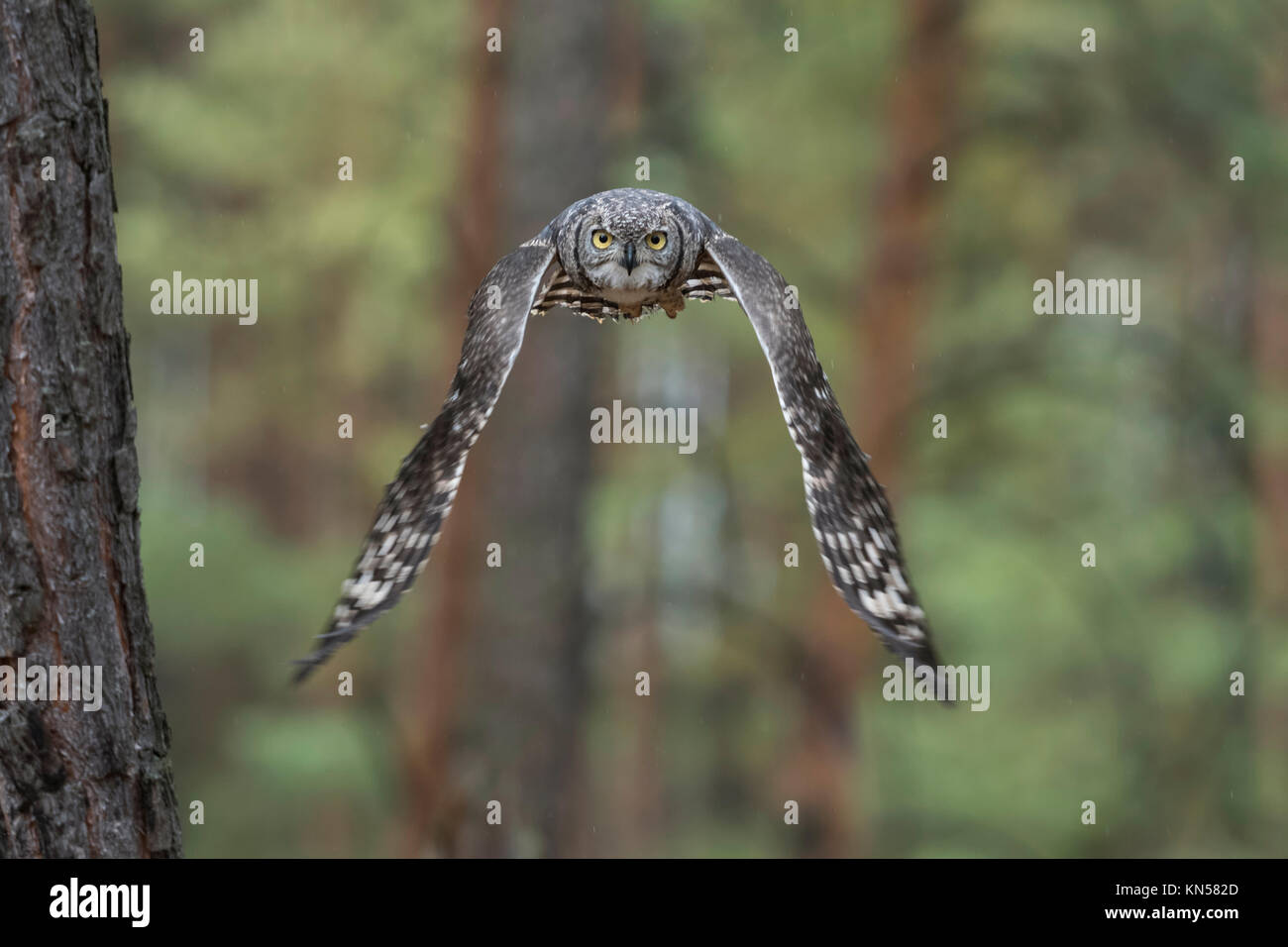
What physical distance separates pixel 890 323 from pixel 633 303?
9114 mm

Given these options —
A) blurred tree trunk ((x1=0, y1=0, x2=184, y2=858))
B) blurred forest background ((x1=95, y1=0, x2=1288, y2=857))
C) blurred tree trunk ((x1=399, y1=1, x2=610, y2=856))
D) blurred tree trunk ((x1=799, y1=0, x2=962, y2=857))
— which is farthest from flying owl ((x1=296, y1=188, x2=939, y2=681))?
blurred tree trunk ((x1=799, y1=0, x2=962, y2=857))

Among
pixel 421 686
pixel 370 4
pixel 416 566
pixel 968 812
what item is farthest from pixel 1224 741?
pixel 416 566

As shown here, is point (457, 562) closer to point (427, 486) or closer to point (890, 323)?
point (890, 323)

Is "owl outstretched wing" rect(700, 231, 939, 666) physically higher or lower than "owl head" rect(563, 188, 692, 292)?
lower

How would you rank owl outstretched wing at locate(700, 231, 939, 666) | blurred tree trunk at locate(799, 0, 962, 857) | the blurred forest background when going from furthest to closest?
1. blurred tree trunk at locate(799, 0, 962, 857)
2. the blurred forest background
3. owl outstretched wing at locate(700, 231, 939, 666)

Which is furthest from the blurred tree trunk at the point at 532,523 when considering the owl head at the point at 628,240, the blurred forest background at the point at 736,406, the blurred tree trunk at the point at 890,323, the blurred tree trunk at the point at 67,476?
the owl head at the point at 628,240

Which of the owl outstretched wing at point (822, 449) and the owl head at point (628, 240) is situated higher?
the owl head at point (628, 240)

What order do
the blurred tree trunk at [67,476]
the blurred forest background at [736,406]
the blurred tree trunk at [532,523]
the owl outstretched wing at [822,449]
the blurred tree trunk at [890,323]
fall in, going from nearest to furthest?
the owl outstretched wing at [822,449]
the blurred tree trunk at [67,476]
the blurred tree trunk at [532,523]
the blurred forest background at [736,406]
the blurred tree trunk at [890,323]

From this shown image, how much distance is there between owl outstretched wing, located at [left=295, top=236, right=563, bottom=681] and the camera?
3.73 ft

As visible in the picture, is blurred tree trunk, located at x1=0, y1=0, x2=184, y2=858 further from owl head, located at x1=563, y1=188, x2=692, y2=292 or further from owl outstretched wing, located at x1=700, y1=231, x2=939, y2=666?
owl outstretched wing, located at x1=700, y1=231, x2=939, y2=666

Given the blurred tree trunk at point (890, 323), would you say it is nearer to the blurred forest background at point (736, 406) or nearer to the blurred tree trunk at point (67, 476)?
the blurred forest background at point (736, 406)

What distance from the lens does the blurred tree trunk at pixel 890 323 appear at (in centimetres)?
999

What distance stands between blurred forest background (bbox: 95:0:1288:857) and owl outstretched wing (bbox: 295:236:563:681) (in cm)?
394
